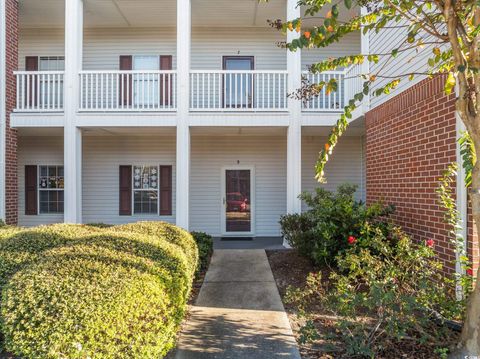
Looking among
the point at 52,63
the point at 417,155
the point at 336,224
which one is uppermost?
the point at 52,63

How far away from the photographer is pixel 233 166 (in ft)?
37.1

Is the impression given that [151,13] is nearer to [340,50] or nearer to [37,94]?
[37,94]

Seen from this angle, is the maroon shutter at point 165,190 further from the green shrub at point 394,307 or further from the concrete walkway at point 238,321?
the green shrub at point 394,307

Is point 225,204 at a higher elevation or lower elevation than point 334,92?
lower

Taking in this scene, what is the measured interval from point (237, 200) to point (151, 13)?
5987 mm

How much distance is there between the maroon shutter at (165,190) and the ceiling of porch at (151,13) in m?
4.46

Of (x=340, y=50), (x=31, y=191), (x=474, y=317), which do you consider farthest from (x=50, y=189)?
(x=474, y=317)

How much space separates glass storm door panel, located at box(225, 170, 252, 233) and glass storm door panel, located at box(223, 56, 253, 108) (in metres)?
2.21

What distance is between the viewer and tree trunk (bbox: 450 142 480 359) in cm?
295

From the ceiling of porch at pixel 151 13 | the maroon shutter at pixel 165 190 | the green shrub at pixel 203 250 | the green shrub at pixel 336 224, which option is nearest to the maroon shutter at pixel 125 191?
the maroon shutter at pixel 165 190

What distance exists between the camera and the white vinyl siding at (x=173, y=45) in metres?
11.2

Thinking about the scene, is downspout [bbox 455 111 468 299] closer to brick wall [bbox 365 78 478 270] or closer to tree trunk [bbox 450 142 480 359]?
brick wall [bbox 365 78 478 270]

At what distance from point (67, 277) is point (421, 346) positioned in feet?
11.1

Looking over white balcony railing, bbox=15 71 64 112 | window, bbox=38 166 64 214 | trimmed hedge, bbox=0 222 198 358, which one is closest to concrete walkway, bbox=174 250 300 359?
trimmed hedge, bbox=0 222 198 358
